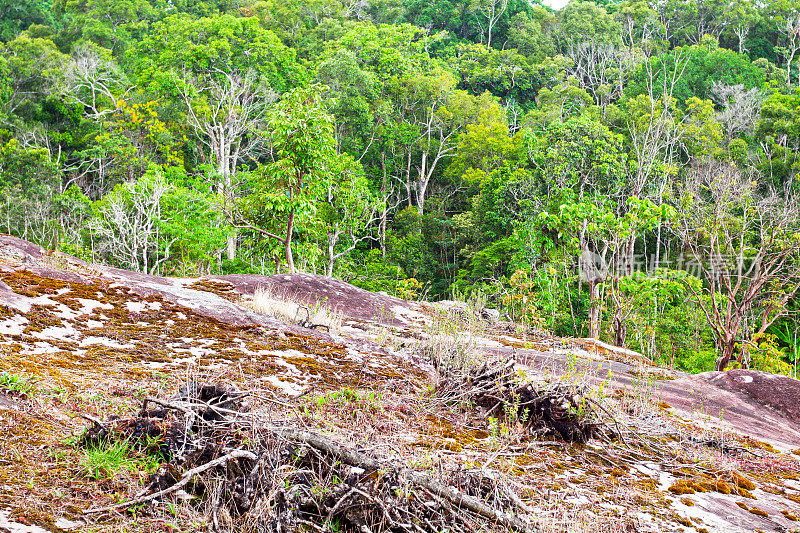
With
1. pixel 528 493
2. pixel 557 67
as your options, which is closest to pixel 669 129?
pixel 557 67

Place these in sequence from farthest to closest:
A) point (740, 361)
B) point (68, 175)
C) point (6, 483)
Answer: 1. point (68, 175)
2. point (740, 361)
3. point (6, 483)

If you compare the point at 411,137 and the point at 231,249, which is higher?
the point at 411,137

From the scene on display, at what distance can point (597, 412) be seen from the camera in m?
4.26

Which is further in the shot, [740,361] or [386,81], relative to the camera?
[386,81]

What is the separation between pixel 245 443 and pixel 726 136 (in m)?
32.6

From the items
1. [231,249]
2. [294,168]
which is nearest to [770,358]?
[294,168]

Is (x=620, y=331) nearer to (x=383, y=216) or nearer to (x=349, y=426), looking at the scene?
(x=349, y=426)

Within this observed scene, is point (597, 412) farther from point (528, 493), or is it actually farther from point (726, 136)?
point (726, 136)

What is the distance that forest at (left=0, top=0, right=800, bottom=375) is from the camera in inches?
932

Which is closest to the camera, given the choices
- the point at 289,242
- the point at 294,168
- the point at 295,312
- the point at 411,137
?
the point at 295,312

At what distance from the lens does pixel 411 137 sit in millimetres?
31609

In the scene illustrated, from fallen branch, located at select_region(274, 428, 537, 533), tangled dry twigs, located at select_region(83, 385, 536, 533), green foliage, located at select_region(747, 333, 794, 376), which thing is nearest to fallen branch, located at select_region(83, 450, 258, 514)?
tangled dry twigs, located at select_region(83, 385, 536, 533)

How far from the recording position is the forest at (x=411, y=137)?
23672mm

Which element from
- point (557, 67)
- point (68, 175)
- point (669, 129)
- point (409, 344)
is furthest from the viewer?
point (557, 67)
